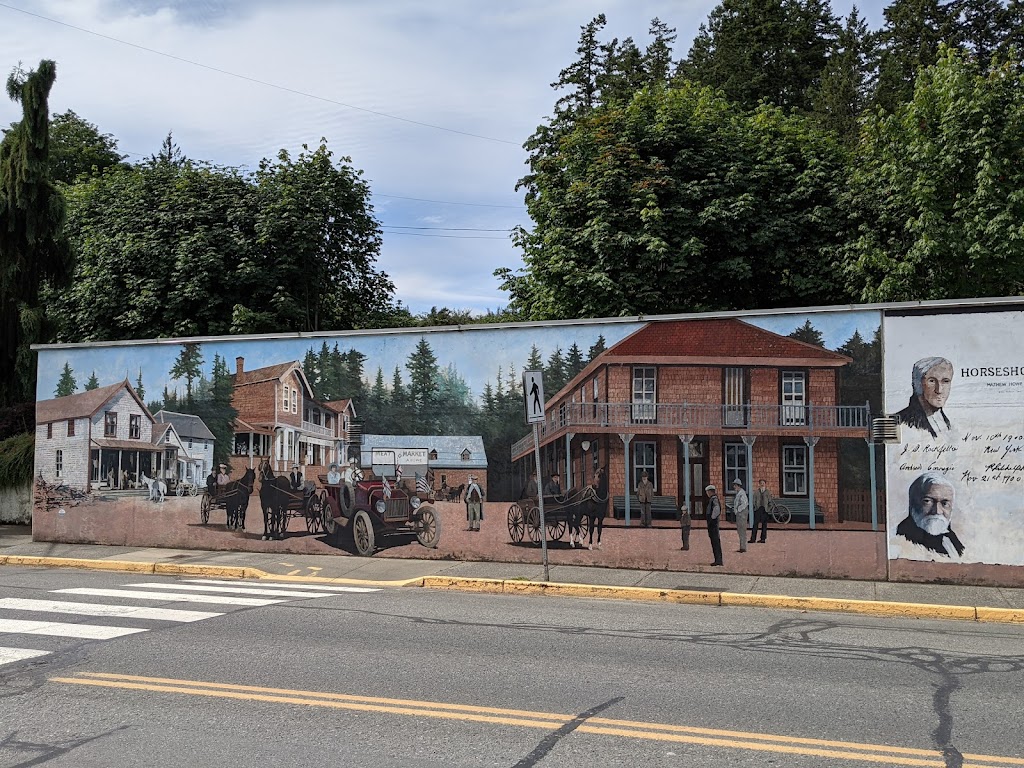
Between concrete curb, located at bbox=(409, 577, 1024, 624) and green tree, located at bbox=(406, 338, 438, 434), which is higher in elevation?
green tree, located at bbox=(406, 338, 438, 434)

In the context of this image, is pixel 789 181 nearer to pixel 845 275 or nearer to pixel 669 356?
pixel 845 275

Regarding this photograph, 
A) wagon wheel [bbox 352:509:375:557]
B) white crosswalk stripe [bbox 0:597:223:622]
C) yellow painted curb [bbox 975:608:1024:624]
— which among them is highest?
wagon wheel [bbox 352:509:375:557]

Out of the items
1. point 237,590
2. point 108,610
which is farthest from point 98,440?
point 108,610

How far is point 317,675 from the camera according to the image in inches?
279

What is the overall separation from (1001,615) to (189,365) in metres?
13.4

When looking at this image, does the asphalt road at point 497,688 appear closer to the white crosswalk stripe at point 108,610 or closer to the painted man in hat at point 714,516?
the white crosswalk stripe at point 108,610

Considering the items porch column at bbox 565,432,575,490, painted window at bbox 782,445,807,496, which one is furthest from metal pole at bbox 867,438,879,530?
porch column at bbox 565,432,575,490

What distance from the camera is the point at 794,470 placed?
511 inches

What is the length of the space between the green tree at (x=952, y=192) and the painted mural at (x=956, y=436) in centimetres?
1138

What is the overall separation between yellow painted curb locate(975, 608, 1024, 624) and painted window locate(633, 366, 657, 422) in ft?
16.6

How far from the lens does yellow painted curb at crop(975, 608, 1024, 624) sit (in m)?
10.4

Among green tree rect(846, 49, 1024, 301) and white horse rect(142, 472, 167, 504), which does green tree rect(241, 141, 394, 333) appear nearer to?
white horse rect(142, 472, 167, 504)

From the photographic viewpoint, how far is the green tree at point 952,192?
22.2 metres

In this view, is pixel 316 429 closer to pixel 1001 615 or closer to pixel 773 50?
pixel 1001 615
